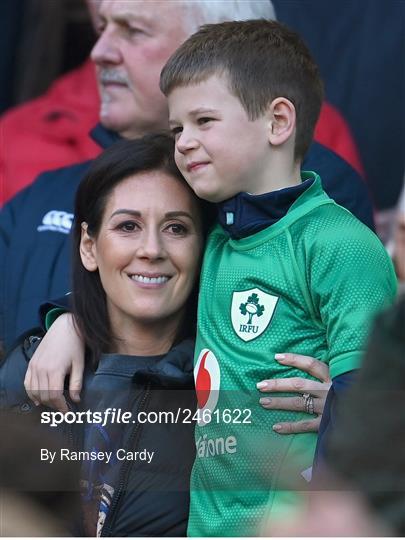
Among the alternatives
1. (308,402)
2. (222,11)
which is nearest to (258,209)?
(308,402)

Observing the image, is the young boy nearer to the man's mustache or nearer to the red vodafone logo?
the red vodafone logo

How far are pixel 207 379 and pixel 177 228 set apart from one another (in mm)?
330

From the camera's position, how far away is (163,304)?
2537 mm

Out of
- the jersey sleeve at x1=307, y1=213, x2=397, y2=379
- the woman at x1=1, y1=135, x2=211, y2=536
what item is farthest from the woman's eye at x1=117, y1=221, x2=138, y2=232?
the jersey sleeve at x1=307, y1=213, x2=397, y2=379

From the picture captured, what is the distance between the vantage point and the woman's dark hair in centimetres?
258

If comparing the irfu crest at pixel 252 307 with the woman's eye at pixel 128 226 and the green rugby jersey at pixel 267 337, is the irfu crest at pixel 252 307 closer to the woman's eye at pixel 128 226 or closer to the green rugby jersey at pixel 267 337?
the green rugby jersey at pixel 267 337

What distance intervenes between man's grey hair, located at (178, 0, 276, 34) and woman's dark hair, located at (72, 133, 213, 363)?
1.73 ft

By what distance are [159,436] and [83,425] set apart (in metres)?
0.15

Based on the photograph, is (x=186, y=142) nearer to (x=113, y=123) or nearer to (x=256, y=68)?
(x=256, y=68)

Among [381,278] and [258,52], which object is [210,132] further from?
[381,278]

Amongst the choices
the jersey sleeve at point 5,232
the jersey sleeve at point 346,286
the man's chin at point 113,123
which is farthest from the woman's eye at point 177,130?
the jersey sleeve at point 5,232

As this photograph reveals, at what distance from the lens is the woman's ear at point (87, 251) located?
2.62 meters

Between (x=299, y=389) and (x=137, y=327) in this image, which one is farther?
(x=137, y=327)

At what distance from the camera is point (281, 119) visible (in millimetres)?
2418
